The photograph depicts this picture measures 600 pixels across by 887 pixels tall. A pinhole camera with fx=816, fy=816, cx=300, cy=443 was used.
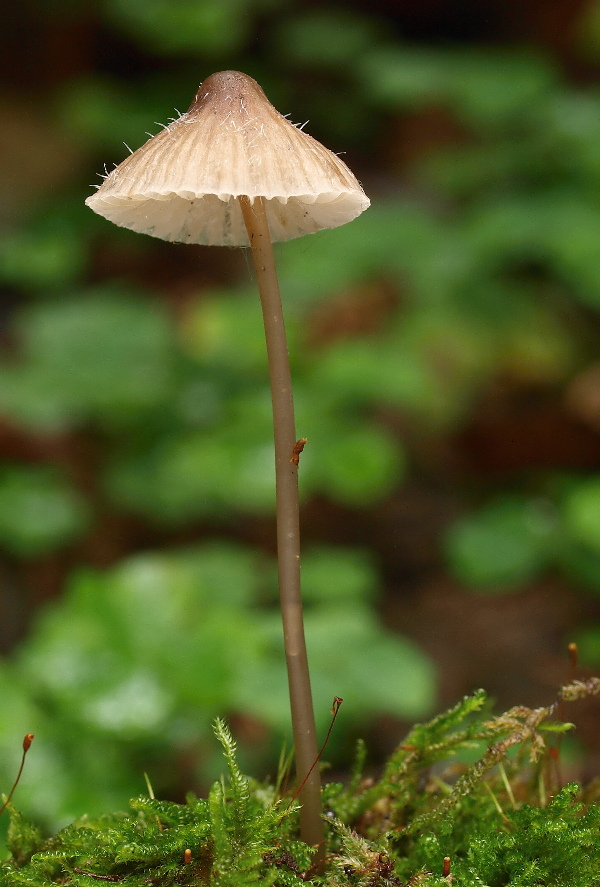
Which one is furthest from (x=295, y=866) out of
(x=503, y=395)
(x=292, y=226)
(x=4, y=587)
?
(x=503, y=395)

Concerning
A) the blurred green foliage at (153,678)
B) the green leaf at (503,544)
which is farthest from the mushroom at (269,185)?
the green leaf at (503,544)

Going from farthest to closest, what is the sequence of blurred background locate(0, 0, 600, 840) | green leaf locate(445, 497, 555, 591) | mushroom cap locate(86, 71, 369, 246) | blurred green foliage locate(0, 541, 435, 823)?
green leaf locate(445, 497, 555, 591)
blurred background locate(0, 0, 600, 840)
blurred green foliage locate(0, 541, 435, 823)
mushroom cap locate(86, 71, 369, 246)

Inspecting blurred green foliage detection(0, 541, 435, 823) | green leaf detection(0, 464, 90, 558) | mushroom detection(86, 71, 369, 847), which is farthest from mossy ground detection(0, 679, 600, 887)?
green leaf detection(0, 464, 90, 558)

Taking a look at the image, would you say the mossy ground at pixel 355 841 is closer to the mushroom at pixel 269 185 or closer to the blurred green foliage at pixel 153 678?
the mushroom at pixel 269 185

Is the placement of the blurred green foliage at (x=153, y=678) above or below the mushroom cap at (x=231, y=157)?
below

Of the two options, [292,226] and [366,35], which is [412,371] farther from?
[366,35]

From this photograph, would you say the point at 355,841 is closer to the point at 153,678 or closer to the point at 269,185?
the point at 269,185

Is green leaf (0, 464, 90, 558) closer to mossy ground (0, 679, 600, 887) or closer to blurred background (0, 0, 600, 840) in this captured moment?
blurred background (0, 0, 600, 840)

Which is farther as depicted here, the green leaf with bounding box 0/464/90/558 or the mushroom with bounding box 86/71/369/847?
the green leaf with bounding box 0/464/90/558
